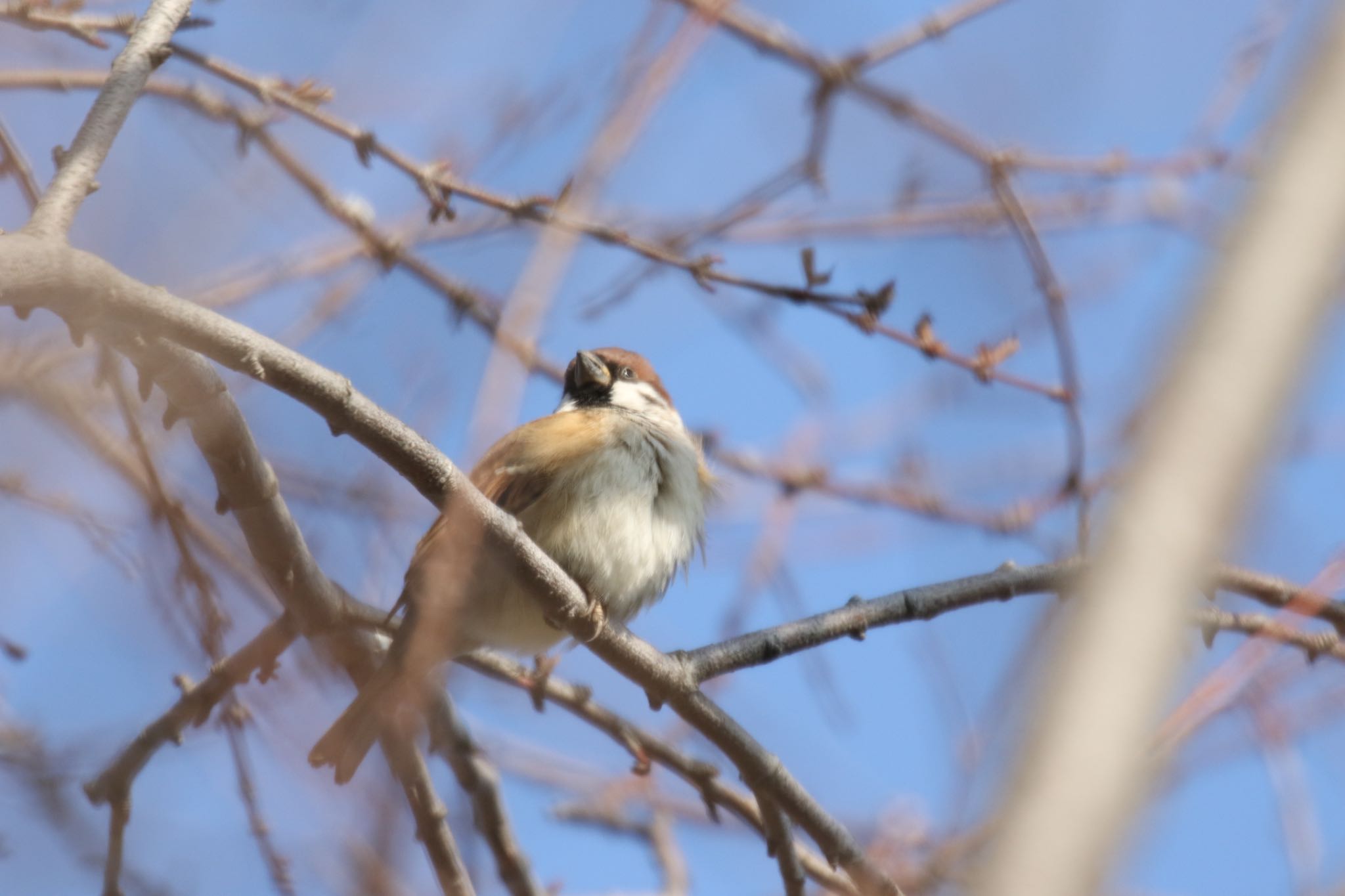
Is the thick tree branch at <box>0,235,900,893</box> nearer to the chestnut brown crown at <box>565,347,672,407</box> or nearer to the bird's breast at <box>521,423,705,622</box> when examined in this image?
the bird's breast at <box>521,423,705,622</box>

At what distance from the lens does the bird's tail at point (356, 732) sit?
1.58 meters

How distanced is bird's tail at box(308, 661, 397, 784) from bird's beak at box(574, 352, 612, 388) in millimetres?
1748

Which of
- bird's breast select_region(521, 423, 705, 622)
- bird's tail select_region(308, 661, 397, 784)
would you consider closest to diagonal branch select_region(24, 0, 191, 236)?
bird's tail select_region(308, 661, 397, 784)

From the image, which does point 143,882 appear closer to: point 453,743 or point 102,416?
point 102,416

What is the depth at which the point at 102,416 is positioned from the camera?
10.8ft

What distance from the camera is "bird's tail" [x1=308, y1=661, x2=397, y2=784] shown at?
158cm

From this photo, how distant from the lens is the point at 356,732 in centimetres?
245

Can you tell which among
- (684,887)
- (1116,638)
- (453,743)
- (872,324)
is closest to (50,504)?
(453,743)

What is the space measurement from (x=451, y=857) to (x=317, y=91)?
6.94ft

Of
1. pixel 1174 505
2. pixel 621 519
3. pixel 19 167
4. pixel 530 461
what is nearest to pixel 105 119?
pixel 19 167

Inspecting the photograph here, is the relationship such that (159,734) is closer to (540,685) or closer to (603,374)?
(540,685)

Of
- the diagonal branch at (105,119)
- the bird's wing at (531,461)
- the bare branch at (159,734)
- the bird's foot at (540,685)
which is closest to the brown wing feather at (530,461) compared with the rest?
the bird's wing at (531,461)

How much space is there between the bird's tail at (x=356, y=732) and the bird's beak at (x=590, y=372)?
1748 millimetres

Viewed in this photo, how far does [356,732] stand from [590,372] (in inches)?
106
